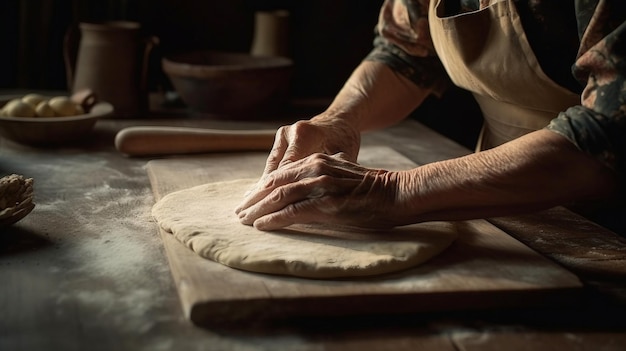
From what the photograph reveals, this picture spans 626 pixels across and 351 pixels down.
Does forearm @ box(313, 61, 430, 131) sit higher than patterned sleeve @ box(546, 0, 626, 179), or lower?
lower

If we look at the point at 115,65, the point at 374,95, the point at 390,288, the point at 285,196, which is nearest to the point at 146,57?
the point at 115,65

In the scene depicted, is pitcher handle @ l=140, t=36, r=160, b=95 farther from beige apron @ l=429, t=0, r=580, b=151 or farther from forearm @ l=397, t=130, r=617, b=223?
forearm @ l=397, t=130, r=617, b=223

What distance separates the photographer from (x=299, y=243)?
1353 millimetres

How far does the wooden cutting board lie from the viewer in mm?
1123

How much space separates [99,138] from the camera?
228 cm

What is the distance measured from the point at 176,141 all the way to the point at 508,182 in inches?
40.3

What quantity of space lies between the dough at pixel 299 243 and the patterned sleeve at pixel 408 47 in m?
0.68

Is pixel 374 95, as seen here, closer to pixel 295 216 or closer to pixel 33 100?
pixel 295 216

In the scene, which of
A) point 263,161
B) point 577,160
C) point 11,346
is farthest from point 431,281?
point 263,161

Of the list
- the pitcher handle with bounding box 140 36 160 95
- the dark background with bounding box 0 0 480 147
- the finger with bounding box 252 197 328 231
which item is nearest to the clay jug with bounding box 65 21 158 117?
the pitcher handle with bounding box 140 36 160 95

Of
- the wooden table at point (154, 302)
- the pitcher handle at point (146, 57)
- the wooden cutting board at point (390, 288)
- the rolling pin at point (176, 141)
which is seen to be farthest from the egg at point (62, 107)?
the wooden cutting board at point (390, 288)

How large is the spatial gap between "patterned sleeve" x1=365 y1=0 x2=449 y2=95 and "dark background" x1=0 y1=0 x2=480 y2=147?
119 centimetres

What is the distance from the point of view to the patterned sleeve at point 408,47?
6.34 ft

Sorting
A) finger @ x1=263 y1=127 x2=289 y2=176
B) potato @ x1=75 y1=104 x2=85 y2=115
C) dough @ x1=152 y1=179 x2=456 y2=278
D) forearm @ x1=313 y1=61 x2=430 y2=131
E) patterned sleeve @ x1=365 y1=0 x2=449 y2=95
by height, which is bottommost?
potato @ x1=75 y1=104 x2=85 y2=115
